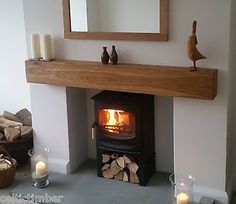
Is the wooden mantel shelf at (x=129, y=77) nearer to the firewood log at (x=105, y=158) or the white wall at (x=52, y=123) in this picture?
the white wall at (x=52, y=123)

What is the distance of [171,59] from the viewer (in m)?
2.63

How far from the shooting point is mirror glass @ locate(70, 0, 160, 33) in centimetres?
264

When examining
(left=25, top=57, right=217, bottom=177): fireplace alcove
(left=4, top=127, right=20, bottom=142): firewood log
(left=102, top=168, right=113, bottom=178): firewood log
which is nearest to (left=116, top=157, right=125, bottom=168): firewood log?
(left=102, top=168, right=113, bottom=178): firewood log

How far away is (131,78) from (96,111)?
0.48m

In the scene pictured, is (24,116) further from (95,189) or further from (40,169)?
(95,189)

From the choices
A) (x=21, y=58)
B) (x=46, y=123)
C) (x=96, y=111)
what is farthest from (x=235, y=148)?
(x=21, y=58)

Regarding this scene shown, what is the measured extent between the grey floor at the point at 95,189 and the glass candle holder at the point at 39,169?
0.16 ft

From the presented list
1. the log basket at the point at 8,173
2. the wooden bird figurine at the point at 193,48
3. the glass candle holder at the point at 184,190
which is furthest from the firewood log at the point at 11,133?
the wooden bird figurine at the point at 193,48

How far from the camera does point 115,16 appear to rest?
276 centimetres

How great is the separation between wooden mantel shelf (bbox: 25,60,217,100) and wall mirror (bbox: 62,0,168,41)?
20 centimetres

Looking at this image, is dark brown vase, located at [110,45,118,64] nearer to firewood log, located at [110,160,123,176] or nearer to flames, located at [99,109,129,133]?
flames, located at [99,109,129,133]

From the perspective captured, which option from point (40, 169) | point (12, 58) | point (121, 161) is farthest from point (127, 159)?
point (12, 58)

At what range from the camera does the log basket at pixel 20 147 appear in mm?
3174

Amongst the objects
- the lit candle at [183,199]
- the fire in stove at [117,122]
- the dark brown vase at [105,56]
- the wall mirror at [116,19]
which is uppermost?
the wall mirror at [116,19]
